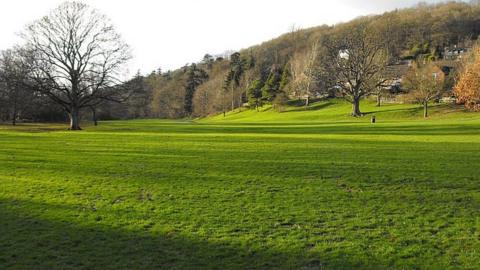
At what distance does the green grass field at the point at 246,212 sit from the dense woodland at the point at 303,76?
40889mm

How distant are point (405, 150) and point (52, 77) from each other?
43.6 m

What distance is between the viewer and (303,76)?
114m

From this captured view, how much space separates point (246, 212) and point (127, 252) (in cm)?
387

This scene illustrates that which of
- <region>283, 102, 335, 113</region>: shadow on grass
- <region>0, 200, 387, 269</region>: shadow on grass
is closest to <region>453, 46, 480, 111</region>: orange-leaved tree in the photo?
<region>283, 102, 335, 113</region>: shadow on grass

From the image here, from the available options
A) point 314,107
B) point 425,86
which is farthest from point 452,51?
point 425,86

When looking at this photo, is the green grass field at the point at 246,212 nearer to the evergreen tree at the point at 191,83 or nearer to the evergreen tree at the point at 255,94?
the evergreen tree at the point at 255,94

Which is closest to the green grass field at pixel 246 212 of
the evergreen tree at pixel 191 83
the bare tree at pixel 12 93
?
the bare tree at pixel 12 93

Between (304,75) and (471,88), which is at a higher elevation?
(304,75)

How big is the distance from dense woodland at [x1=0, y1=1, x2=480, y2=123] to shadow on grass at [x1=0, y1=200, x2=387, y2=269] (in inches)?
1868

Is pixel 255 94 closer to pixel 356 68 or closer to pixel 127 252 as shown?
pixel 356 68

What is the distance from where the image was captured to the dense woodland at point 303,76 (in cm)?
7325

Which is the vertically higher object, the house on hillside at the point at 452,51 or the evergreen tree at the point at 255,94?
the house on hillside at the point at 452,51

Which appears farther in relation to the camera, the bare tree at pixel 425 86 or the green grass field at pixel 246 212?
the bare tree at pixel 425 86

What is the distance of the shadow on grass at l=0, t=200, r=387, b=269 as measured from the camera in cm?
811
